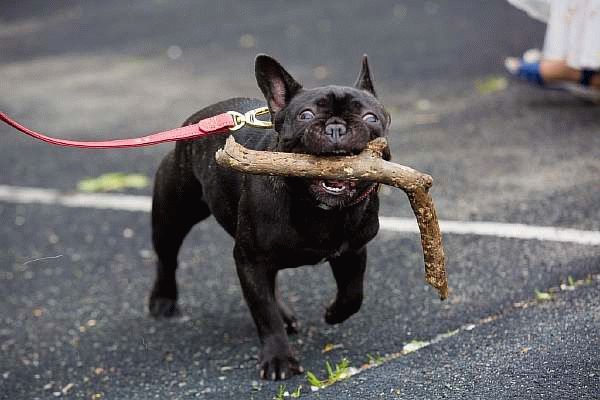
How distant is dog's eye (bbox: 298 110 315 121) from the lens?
3865 millimetres

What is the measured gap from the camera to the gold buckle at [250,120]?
428cm

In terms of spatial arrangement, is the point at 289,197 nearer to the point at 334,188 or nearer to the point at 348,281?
the point at 334,188

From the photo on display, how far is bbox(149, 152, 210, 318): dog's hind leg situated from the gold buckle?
0.63m

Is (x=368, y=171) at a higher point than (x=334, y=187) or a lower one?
higher

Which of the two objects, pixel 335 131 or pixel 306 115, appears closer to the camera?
pixel 335 131

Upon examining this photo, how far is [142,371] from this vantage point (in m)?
4.78

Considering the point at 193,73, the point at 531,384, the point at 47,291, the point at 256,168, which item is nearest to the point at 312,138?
the point at 256,168

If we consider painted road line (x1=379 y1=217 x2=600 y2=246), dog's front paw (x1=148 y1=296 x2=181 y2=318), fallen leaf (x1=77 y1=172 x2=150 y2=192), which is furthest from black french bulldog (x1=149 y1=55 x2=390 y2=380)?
fallen leaf (x1=77 y1=172 x2=150 y2=192)

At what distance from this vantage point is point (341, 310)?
4574 millimetres

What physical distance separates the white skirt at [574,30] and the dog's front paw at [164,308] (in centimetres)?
396

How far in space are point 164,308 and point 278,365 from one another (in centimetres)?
130

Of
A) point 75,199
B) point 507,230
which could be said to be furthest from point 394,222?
point 75,199

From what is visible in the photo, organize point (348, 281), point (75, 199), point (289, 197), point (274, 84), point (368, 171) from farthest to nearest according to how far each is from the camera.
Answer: point (75, 199), point (348, 281), point (274, 84), point (289, 197), point (368, 171)

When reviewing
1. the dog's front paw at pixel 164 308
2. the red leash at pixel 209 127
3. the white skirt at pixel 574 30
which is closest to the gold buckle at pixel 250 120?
the red leash at pixel 209 127
